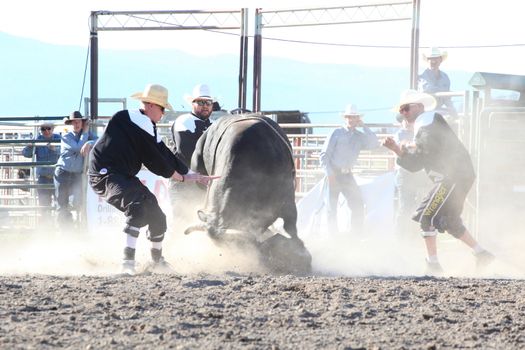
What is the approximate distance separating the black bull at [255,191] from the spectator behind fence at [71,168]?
16.9ft

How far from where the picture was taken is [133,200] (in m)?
7.88

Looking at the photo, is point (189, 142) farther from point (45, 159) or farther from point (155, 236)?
point (45, 159)

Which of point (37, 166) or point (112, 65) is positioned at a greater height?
point (112, 65)

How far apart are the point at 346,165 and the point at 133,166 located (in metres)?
4.59

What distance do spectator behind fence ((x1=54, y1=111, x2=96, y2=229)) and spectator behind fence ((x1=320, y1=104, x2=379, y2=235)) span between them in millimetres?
3542

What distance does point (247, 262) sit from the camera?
26.1 ft

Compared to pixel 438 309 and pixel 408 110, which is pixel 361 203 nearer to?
pixel 408 110

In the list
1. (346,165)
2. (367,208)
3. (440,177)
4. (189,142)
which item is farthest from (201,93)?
(367,208)

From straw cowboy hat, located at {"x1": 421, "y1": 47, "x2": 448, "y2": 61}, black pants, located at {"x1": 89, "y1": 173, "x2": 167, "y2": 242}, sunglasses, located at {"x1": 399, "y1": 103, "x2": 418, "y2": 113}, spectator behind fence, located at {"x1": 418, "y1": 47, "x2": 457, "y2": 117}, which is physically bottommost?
black pants, located at {"x1": 89, "y1": 173, "x2": 167, "y2": 242}

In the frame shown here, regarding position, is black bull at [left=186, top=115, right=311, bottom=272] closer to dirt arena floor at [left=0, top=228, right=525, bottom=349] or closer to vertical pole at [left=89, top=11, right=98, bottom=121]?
dirt arena floor at [left=0, top=228, right=525, bottom=349]

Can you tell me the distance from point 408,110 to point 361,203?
300 centimetres

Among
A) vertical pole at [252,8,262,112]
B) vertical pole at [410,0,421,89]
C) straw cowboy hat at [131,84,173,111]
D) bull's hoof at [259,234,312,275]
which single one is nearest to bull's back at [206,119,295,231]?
bull's hoof at [259,234,312,275]

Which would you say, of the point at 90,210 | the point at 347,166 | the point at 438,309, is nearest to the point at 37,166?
the point at 90,210

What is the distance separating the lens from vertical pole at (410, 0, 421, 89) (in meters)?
13.9
